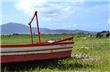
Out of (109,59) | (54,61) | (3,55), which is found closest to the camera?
(3,55)

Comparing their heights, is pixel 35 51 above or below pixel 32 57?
above

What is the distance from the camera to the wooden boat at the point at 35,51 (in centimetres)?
1466

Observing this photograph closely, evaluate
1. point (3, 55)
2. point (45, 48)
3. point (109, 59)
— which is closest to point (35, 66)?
point (45, 48)

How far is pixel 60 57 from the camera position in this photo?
55.4 feet

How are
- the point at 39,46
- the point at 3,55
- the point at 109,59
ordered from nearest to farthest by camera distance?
the point at 3,55 → the point at 39,46 → the point at 109,59

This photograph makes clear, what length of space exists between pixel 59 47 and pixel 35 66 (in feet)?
5.00

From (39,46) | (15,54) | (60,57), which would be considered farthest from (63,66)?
(15,54)

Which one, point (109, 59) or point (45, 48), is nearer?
point (45, 48)

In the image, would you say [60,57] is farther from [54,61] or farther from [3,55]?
[3,55]

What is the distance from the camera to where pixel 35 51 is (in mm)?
15680

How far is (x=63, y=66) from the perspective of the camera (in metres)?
16.6

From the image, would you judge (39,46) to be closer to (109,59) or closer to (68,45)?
(68,45)

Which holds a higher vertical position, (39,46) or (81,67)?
(39,46)

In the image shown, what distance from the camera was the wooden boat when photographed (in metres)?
14.7
